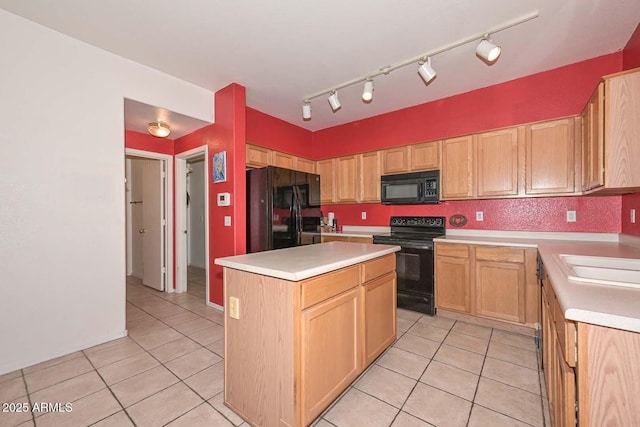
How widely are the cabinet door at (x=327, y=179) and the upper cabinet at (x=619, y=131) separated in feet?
10.3

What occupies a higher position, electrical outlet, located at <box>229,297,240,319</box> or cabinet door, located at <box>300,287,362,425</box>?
electrical outlet, located at <box>229,297,240,319</box>

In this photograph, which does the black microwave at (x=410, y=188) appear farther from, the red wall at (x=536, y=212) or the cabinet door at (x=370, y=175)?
the red wall at (x=536, y=212)

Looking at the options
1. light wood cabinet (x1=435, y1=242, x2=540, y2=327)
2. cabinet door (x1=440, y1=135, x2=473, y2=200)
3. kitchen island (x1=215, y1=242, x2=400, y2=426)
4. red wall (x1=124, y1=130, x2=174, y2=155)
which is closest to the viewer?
kitchen island (x1=215, y1=242, x2=400, y2=426)

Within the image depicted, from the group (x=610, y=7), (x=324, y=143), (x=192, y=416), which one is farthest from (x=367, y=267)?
(x=324, y=143)

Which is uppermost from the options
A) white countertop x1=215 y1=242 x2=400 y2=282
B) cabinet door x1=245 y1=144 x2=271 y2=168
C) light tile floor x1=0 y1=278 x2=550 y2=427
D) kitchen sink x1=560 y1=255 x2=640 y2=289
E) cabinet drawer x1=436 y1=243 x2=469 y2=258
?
cabinet door x1=245 y1=144 x2=271 y2=168

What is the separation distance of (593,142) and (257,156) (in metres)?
3.52

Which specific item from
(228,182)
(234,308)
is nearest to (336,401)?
(234,308)

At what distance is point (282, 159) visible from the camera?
164 inches

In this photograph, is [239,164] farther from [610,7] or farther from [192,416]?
[610,7]

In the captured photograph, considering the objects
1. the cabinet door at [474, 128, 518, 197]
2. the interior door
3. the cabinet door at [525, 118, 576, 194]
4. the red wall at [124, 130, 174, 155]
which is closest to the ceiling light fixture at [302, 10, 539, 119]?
the cabinet door at [474, 128, 518, 197]

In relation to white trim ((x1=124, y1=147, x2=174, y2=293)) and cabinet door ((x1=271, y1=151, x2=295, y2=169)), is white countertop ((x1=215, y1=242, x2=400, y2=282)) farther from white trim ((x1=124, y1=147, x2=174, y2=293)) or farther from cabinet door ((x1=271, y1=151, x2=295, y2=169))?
white trim ((x1=124, y1=147, x2=174, y2=293))

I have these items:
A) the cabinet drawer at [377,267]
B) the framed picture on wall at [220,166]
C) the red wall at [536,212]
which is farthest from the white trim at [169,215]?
the red wall at [536,212]

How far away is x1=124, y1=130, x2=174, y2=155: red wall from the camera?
11.6ft

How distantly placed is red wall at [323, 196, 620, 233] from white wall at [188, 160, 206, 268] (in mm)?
4274
